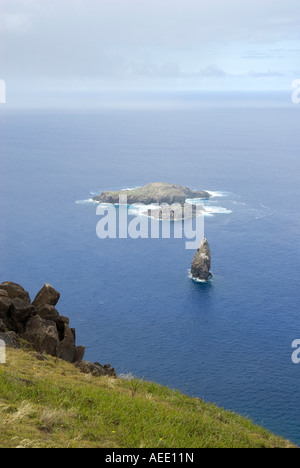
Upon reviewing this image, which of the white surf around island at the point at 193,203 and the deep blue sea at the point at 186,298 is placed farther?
the white surf around island at the point at 193,203

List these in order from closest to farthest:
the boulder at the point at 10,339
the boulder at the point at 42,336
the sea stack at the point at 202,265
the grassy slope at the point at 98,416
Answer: the grassy slope at the point at 98,416 < the boulder at the point at 10,339 < the boulder at the point at 42,336 < the sea stack at the point at 202,265

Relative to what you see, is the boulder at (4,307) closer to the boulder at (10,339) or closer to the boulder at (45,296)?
the boulder at (10,339)

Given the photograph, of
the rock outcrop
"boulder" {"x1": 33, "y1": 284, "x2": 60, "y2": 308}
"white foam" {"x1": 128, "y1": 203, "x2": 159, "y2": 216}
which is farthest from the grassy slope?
the rock outcrop

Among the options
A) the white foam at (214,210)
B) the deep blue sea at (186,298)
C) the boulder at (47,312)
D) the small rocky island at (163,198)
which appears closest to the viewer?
the boulder at (47,312)

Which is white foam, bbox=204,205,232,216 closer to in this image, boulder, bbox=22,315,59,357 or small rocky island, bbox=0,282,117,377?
small rocky island, bbox=0,282,117,377

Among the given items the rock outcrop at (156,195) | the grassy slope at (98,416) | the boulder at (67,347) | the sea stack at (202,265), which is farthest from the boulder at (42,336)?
the rock outcrop at (156,195)

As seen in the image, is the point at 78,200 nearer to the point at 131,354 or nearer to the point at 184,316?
the point at 184,316
